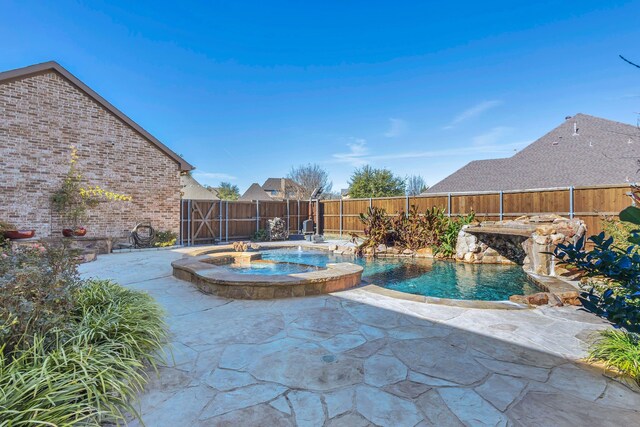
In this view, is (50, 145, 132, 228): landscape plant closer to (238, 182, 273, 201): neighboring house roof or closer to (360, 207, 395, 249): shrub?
(360, 207, 395, 249): shrub

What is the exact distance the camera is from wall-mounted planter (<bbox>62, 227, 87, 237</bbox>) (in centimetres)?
872

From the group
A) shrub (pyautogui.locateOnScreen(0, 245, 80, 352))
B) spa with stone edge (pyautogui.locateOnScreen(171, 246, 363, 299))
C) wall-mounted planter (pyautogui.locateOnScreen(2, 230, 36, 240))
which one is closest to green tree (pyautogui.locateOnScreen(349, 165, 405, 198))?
spa with stone edge (pyautogui.locateOnScreen(171, 246, 363, 299))

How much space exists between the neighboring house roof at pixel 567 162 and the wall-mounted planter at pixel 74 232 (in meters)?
17.6

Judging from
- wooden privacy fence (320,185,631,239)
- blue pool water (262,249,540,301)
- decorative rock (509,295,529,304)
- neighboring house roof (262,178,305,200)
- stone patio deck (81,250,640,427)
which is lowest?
blue pool water (262,249,540,301)

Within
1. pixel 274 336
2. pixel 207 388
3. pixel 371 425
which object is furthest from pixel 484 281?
pixel 207 388

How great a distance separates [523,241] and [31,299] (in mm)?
9131

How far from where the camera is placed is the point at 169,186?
38.6 feet

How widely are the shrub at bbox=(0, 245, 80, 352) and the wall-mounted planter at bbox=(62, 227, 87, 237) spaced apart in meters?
7.49

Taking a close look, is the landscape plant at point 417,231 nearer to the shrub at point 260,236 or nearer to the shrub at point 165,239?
the shrub at point 260,236

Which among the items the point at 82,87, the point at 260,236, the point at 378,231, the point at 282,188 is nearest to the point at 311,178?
the point at 282,188

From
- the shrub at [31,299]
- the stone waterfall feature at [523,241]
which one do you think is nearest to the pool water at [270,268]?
the shrub at [31,299]

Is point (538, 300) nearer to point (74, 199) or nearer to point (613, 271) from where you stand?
point (613, 271)

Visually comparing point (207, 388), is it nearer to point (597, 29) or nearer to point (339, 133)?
point (597, 29)

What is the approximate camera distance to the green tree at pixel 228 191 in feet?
156
